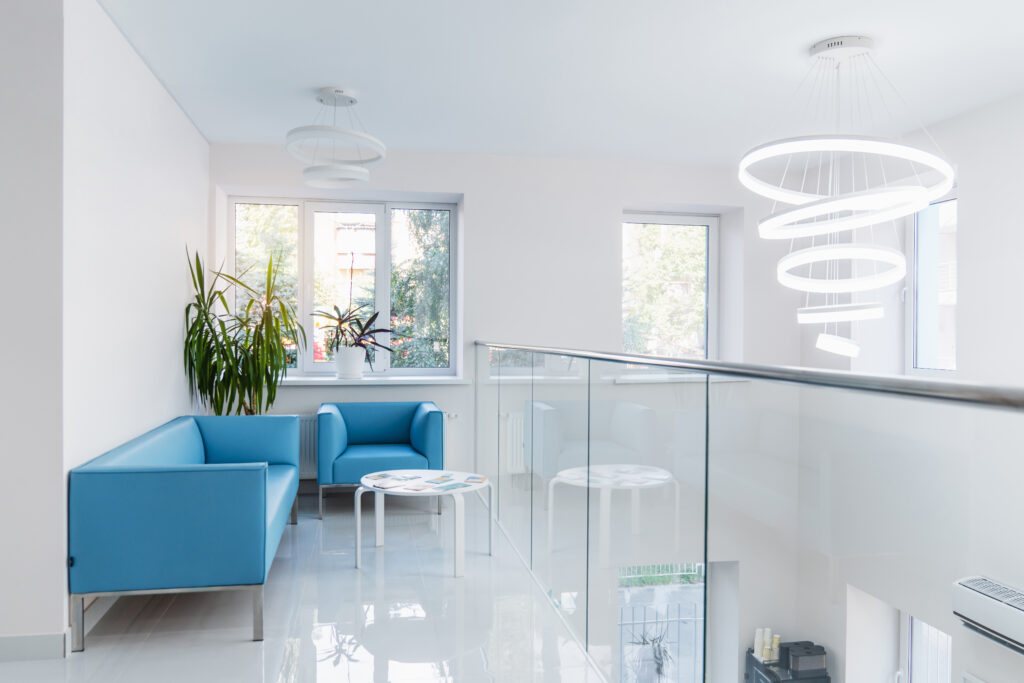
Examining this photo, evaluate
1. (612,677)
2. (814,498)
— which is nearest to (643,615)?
(612,677)

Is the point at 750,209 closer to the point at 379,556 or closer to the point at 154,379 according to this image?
the point at 379,556

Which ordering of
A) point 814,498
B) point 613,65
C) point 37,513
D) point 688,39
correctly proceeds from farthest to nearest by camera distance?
point 613,65 < point 688,39 < point 37,513 < point 814,498

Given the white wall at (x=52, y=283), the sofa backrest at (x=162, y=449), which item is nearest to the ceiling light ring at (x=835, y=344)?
the sofa backrest at (x=162, y=449)

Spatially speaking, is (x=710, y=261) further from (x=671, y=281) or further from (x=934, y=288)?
(x=934, y=288)

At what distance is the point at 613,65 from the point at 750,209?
2925mm

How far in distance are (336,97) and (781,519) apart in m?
4.01

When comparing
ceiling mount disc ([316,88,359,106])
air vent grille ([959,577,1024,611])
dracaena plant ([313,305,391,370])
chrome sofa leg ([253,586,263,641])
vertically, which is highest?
ceiling mount disc ([316,88,359,106])

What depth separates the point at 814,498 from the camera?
1.31m

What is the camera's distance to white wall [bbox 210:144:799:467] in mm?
5746

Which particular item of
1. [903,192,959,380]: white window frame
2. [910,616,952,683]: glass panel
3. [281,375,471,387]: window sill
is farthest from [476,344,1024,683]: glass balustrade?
[903,192,959,380]: white window frame

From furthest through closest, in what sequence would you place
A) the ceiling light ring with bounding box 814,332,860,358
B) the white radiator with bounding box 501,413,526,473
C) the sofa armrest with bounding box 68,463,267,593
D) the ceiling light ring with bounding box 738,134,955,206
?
the ceiling light ring with bounding box 814,332,860,358
the white radiator with bounding box 501,413,526,473
the ceiling light ring with bounding box 738,134,955,206
the sofa armrest with bounding box 68,463,267,593

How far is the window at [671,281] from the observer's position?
6.66 meters

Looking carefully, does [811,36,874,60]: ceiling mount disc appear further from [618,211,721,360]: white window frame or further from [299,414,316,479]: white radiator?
[299,414,316,479]: white radiator

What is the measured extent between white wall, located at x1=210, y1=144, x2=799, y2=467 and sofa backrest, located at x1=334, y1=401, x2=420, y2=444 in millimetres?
297
